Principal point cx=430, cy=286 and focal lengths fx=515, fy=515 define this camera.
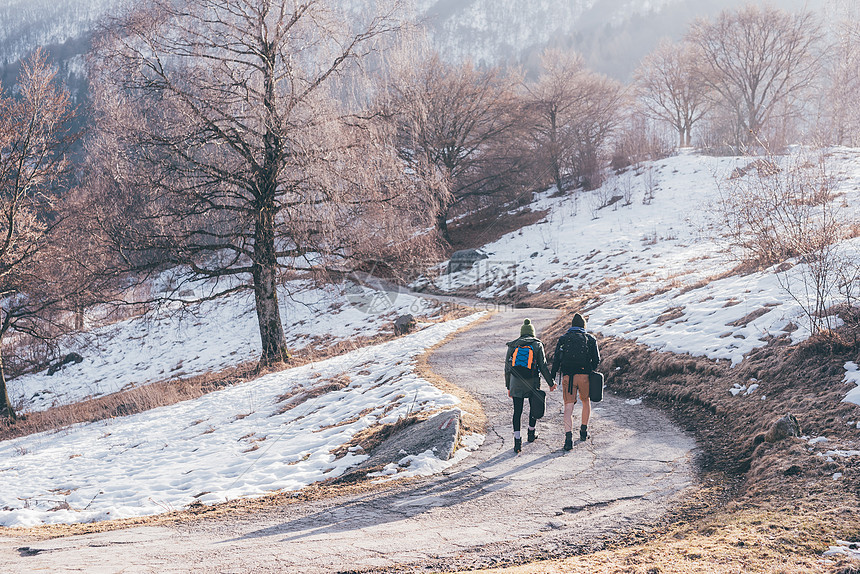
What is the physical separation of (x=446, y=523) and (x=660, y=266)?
56.2ft

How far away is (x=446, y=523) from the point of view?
4.80 metres

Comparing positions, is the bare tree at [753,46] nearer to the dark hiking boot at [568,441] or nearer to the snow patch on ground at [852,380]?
the snow patch on ground at [852,380]

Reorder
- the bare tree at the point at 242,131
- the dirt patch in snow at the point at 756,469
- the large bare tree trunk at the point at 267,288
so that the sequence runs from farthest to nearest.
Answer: the large bare tree trunk at the point at 267,288, the bare tree at the point at 242,131, the dirt patch in snow at the point at 756,469

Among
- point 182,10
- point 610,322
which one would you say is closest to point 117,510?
point 610,322

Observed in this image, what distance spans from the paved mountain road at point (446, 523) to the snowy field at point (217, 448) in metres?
0.86

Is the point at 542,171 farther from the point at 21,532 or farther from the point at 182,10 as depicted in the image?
the point at 21,532

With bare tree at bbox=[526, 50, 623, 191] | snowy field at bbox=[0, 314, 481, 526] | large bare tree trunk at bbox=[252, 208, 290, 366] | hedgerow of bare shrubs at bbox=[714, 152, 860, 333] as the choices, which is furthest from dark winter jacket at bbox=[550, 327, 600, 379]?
bare tree at bbox=[526, 50, 623, 191]

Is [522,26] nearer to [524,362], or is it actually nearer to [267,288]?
[267,288]

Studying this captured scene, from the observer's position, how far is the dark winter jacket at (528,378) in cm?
704

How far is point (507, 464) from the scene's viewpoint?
6.39 meters

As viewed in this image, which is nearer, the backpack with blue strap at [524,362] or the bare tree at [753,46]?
the backpack with blue strap at [524,362]

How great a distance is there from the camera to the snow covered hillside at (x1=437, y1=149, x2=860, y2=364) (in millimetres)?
9430

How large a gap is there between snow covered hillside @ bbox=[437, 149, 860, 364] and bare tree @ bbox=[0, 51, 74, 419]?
15936 millimetres

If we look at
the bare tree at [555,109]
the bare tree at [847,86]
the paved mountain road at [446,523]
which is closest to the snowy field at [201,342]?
the paved mountain road at [446,523]
